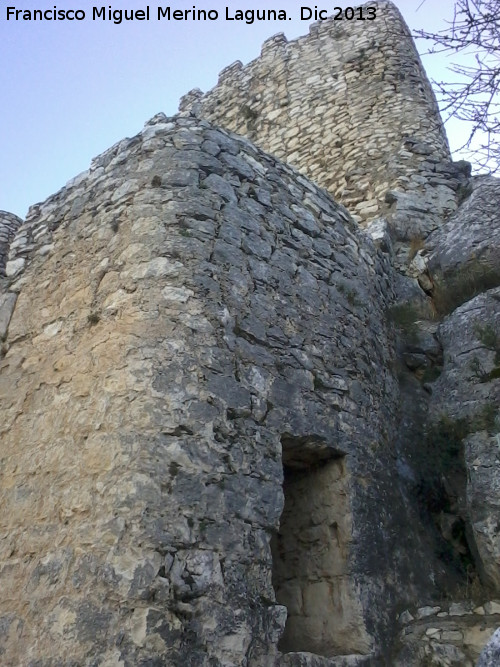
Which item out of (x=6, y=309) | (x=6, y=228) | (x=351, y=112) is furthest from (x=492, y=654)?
(x=351, y=112)

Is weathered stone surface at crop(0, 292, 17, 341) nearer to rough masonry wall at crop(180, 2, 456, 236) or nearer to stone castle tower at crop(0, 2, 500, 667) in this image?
stone castle tower at crop(0, 2, 500, 667)

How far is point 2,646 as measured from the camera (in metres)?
2.68

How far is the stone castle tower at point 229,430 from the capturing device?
2.66 meters

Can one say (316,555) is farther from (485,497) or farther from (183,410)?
(183,410)

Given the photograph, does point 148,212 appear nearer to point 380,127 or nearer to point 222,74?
point 380,127

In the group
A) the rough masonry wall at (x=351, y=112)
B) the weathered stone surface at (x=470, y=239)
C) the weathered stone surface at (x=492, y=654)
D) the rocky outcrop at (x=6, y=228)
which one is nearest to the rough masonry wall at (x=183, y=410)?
the rocky outcrop at (x=6, y=228)

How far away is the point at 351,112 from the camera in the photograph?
770cm

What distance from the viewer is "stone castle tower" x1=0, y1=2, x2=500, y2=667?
2662 millimetres

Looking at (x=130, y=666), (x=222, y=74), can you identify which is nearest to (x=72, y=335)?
(x=130, y=666)

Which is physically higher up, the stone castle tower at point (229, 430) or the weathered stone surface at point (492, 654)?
the stone castle tower at point (229, 430)

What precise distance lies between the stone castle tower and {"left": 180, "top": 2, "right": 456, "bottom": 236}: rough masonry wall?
1.84 metres

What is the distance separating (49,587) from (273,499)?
1036 millimetres

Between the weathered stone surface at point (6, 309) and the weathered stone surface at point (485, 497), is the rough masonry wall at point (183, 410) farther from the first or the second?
the weathered stone surface at point (485, 497)

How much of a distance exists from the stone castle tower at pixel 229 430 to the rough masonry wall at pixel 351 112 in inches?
72.3
